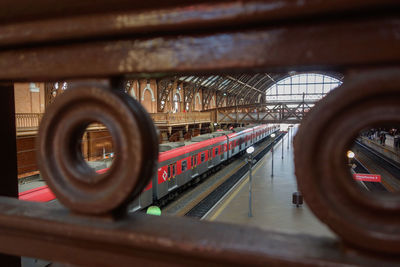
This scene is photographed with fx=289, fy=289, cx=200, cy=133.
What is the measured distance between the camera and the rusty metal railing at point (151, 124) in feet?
1.35

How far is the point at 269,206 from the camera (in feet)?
33.6

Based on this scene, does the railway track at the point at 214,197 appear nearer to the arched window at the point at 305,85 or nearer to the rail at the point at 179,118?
the rail at the point at 179,118

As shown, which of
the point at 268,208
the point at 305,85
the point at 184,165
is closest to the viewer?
the point at 268,208

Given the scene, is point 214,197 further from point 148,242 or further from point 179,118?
point 148,242

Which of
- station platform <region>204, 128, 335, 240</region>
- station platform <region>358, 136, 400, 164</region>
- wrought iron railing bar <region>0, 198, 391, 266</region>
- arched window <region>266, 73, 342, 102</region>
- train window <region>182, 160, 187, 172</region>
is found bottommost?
station platform <region>204, 128, 335, 240</region>

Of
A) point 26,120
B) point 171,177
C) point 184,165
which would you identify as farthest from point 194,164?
point 26,120

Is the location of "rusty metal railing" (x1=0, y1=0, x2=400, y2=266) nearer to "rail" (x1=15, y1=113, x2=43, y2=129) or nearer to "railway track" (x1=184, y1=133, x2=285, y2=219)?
"railway track" (x1=184, y1=133, x2=285, y2=219)

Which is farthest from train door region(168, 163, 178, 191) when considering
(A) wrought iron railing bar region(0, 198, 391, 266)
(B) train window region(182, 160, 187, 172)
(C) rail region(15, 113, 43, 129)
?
(A) wrought iron railing bar region(0, 198, 391, 266)

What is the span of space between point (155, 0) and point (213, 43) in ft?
0.40

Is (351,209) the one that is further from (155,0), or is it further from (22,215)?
(22,215)

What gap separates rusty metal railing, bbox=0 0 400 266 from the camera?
1.35 feet

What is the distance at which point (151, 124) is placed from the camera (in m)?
0.55

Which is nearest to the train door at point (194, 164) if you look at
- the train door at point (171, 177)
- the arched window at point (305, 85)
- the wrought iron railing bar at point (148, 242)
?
the train door at point (171, 177)

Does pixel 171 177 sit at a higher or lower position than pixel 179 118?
lower
